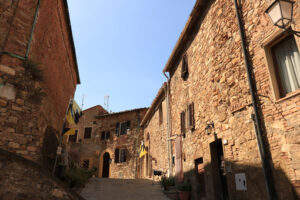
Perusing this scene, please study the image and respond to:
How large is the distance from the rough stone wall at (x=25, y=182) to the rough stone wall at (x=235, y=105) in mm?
3982

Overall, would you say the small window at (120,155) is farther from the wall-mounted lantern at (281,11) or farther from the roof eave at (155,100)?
the wall-mounted lantern at (281,11)

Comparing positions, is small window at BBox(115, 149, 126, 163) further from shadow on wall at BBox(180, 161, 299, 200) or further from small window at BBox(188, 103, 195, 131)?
small window at BBox(188, 103, 195, 131)

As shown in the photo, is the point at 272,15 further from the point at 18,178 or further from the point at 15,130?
the point at 15,130

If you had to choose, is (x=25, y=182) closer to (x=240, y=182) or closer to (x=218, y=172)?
(x=240, y=182)

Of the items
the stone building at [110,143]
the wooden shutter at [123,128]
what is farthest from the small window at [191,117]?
the wooden shutter at [123,128]

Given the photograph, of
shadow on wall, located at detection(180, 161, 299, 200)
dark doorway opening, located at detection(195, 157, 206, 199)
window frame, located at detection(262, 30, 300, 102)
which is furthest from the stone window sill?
dark doorway opening, located at detection(195, 157, 206, 199)

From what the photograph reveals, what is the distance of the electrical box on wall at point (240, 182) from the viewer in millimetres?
5311

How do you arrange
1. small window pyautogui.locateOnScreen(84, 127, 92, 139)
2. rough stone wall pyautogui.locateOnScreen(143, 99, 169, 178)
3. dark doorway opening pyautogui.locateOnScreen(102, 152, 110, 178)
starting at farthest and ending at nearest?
small window pyautogui.locateOnScreen(84, 127, 92, 139)
dark doorway opening pyautogui.locateOnScreen(102, 152, 110, 178)
rough stone wall pyautogui.locateOnScreen(143, 99, 169, 178)

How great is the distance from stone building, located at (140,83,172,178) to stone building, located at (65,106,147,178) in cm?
216

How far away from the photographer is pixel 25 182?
439 centimetres

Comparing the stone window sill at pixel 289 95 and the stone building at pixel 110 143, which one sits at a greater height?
the stone building at pixel 110 143

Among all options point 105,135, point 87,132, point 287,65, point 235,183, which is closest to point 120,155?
point 105,135

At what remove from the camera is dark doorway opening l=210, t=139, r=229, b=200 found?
663cm

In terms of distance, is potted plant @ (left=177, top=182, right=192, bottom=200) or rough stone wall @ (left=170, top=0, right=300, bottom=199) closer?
rough stone wall @ (left=170, top=0, right=300, bottom=199)
